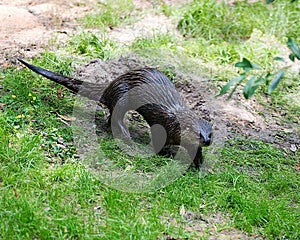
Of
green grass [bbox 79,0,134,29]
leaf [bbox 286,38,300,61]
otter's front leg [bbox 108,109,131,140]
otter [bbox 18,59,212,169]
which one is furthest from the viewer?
green grass [bbox 79,0,134,29]

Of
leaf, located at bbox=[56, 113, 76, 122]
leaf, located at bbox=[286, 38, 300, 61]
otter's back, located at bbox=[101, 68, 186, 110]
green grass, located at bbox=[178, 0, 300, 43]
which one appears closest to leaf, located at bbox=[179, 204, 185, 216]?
otter's back, located at bbox=[101, 68, 186, 110]

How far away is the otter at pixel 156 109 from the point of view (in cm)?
371

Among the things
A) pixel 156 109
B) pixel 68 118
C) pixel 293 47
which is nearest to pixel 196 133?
pixel 156 109

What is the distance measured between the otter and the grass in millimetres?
169

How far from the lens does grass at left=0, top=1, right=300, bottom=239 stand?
2.94 meters

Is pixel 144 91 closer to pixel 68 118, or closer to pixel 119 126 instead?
pixel 119 126

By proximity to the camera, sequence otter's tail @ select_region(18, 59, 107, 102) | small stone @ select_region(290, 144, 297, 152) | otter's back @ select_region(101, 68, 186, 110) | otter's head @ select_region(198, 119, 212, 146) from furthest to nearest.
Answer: small stone @ select_region(290, 144, 297, 152)
otter's tail @ select_region(18, 59, 107, 102)
otter's back @ select_region(101, 68, 186, 110)
otter's head @ select_region(198, 119, 212, 146)

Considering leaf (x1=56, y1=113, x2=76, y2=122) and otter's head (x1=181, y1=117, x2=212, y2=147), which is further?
leaf (x1=56, y1=113, x2=76, y2=122)

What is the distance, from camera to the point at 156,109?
3857 millimetres

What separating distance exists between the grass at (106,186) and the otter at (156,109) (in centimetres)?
17

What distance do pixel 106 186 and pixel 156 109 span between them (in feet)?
2.75

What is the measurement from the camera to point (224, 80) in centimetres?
517

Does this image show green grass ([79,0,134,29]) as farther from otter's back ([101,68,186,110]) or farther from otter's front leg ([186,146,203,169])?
otter's front leg ([186,146,203,169])

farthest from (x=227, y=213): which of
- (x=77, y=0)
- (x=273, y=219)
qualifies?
(x=77, y=0)
